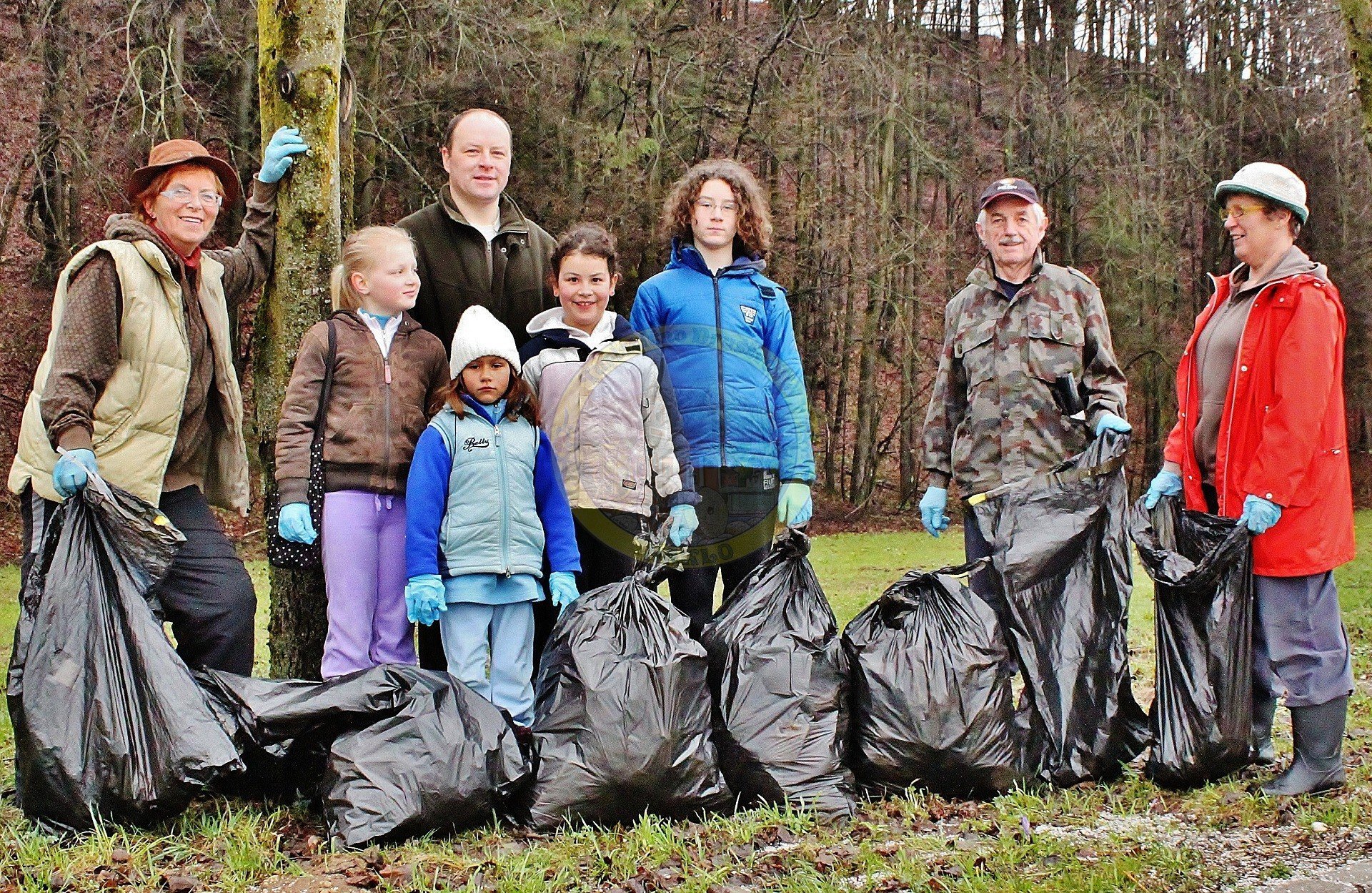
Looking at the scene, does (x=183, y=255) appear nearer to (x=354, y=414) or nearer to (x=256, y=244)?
(x=256, y=244)

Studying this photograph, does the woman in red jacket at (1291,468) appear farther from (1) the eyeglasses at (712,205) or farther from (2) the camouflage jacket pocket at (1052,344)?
(1) the eyeglasses at (712,205)

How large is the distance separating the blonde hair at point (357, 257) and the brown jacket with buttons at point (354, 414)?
0.31 ft

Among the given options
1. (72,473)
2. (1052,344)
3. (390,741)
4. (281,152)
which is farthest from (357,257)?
A: (1052,344)

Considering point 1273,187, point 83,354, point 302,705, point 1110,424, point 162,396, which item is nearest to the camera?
point 302,705

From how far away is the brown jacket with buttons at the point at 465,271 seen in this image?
4051 mm

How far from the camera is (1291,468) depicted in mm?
3502

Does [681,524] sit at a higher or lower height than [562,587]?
higher

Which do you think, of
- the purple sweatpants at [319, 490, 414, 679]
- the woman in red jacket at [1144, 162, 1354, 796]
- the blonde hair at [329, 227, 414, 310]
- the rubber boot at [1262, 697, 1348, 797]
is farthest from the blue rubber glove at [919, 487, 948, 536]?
the blonde hair at [329, 227, 414, 310]

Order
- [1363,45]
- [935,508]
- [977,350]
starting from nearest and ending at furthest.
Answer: [977,350]
[935,508]
[1363,45]

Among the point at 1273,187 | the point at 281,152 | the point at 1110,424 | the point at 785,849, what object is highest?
the point at 281,152

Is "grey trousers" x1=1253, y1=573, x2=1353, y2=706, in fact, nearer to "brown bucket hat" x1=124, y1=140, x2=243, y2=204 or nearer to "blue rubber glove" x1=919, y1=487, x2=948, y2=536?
"blue rubber glove" x1=919, y1=487, x2=948, y2=536

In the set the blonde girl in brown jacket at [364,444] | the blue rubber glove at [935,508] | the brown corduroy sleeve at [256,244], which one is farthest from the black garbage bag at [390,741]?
the blue rubber glove at [935,508]

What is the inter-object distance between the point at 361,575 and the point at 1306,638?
9.37ft

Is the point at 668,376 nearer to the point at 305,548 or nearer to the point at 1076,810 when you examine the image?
the point at 305,548
